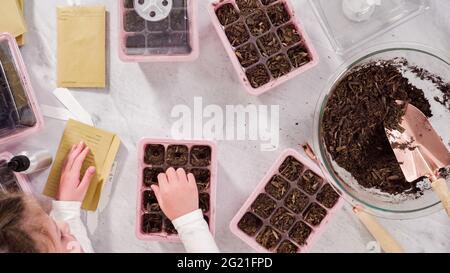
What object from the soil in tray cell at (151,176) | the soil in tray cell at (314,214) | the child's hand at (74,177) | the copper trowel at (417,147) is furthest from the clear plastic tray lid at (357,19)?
the child's hand at (74,177)

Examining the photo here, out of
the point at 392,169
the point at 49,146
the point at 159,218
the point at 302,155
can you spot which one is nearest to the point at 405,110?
the point at 392,169

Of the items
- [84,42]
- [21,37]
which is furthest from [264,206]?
[21,37]

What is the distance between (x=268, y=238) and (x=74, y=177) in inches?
15.1

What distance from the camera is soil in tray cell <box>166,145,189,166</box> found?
100 centimetres

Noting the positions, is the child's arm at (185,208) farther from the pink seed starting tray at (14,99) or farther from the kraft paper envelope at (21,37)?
the kraft paper envelope at (21,37)

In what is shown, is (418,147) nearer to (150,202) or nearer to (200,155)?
(200,155)

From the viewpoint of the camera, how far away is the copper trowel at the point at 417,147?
91cm

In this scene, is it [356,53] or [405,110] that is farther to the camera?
[356,53]

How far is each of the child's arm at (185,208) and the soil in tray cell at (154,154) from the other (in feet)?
0.09

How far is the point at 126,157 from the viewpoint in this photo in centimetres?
105

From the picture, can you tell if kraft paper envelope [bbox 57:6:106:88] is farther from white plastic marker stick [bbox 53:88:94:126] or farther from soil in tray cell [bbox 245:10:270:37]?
soil in tray cell [bbox 245:10:270:37]

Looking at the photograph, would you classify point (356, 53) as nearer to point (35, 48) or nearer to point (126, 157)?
point (126, 157)

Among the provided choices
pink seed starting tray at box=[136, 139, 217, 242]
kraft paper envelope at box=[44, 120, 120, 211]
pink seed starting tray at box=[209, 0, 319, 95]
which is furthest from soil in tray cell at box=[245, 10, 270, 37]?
kraft paper envelope at box=[44, 120, 120, 211]
